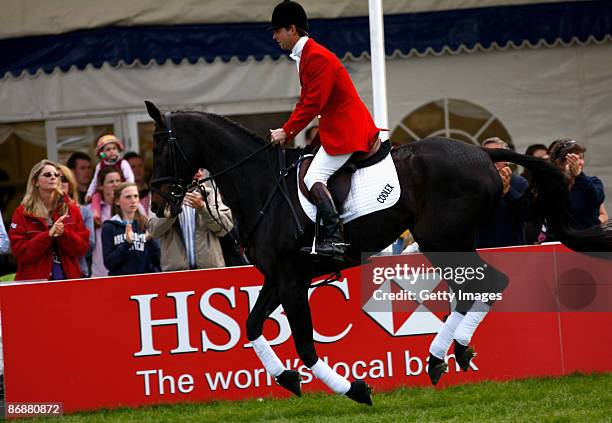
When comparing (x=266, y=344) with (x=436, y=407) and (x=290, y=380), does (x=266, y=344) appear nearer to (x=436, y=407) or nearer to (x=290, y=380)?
(x=290, y=380)

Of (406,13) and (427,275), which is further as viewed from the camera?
(406,13)

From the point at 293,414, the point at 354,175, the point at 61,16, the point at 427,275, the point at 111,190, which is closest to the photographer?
the point at 354,175

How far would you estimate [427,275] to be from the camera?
8.59 m

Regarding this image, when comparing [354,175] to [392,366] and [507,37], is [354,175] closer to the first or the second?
[392,366]

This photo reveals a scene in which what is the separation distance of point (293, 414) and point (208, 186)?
9.27 feet

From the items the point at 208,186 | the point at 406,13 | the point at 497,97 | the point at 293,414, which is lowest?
the point at 293,414

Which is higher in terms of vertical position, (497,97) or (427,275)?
(497,97)

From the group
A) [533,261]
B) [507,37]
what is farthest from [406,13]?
[533,261]

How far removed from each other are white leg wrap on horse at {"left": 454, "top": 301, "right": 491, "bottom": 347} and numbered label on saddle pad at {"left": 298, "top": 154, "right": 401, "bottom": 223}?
2.88ft

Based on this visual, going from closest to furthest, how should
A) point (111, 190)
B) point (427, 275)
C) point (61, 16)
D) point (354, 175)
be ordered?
point (354, 175), point (427, 275), point (111, 190), point (61, 16)

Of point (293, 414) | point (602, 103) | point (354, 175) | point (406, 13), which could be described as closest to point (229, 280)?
point (293, 414)

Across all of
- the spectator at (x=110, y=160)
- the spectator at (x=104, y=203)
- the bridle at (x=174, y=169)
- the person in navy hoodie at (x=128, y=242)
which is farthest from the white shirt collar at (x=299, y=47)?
the spectator at (x=110, y=160)

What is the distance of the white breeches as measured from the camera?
7121 mm

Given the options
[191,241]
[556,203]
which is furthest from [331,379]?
[191,241]
